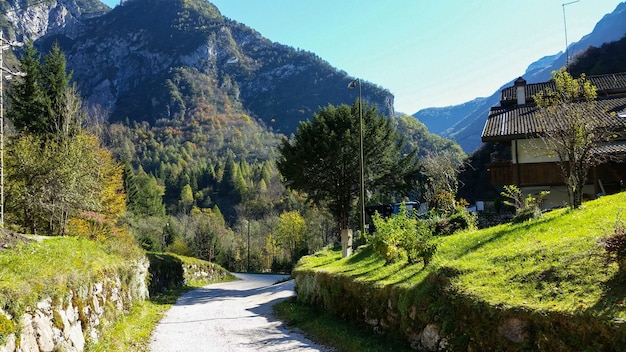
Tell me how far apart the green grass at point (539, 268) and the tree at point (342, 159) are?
64.4 ft

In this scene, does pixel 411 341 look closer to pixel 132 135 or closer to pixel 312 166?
pixel 312 166

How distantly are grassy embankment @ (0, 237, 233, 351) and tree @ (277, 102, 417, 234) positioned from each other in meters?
16.9

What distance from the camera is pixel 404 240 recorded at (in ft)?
37.7

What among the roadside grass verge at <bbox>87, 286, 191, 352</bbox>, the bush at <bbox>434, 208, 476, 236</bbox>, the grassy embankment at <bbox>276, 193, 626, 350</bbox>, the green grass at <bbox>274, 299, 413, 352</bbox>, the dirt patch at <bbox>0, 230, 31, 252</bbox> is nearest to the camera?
the grassy embankment at <bbox>276, 193, 626, 350</bbox>

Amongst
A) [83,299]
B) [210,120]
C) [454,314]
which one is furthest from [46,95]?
[210,120]

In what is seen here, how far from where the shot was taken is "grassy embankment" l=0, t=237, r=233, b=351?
6852 mm

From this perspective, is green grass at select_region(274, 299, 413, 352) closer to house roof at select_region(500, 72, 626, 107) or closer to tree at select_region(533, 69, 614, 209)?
tree at select_region(533, 69, 614, 209)

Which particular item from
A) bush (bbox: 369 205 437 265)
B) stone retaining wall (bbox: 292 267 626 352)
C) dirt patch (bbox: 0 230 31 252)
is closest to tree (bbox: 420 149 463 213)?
bush (bbox: 369 205 437 265)

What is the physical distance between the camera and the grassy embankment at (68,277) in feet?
22.5

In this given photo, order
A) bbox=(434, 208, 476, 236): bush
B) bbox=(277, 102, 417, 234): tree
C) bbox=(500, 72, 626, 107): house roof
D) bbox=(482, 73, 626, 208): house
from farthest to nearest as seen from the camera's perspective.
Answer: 1. bbox=(277, 102, 417, 234): tree
2. bbox=(500, 72, 626, 107): house roof
3. bbox=(482, 73, 626, 208): house
4. bbox=(434, 208, 476, 236): bush

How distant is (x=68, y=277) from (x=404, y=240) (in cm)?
805

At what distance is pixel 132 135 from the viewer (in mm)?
149500

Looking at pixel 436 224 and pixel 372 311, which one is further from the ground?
pixel 436 224

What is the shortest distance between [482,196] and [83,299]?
58291 millimetres
